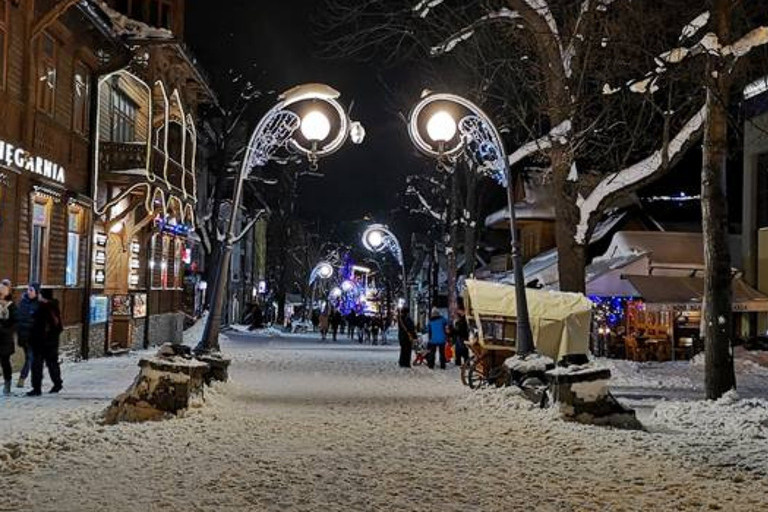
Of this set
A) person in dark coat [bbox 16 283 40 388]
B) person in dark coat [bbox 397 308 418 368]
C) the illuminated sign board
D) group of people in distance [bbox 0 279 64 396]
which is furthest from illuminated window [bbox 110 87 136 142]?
group of people in distance [bbox 0 279 64 396]

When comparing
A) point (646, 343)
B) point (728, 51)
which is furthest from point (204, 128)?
point (728, 51)

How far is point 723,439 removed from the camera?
38.2 ft

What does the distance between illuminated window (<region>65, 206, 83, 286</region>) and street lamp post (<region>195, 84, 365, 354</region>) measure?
645 centimetres

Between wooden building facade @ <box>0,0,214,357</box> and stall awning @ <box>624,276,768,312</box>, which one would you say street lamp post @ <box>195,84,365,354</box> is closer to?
wooden building facade @ <box>0,0,214,357</box>

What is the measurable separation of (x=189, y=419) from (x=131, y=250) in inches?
696

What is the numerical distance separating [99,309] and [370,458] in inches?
663

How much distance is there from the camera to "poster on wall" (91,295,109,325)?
24.7 m

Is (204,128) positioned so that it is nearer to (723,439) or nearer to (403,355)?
(403,355)

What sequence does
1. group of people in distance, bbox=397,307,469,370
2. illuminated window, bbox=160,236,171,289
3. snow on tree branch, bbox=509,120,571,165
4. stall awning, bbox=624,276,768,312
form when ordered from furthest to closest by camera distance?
A: illuminated window, bbox=160,236,171,289 < stall awning, bbox=624,276,768,312 < group of people in distance, bbox=397,307,469,370 < snow on tree branch, bbox=509,120,571,165

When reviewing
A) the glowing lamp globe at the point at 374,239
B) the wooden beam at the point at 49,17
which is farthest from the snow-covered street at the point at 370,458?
the glowing lamp globe at the point at 374,239

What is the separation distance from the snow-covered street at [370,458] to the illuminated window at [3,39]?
265 inches

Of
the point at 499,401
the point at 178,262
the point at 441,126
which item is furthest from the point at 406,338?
the point at 178,262

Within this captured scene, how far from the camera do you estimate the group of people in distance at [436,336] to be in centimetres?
2470

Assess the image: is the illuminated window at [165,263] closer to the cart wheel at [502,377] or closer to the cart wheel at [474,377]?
the cart wheel at [474,377]
